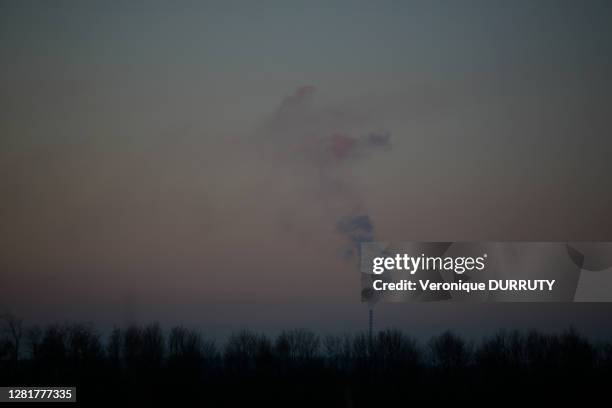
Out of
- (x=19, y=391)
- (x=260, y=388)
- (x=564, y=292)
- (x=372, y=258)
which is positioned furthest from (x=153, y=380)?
(x=564, y=292)

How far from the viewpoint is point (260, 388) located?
34.1 meters

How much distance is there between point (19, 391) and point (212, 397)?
11.2 meters

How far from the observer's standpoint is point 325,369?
37750 millimetres

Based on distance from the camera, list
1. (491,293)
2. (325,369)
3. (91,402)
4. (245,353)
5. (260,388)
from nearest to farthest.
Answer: (491,293), (91,402), (260,388), (325,369), (245,353)

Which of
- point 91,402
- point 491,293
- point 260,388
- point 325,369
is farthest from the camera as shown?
point 325,369

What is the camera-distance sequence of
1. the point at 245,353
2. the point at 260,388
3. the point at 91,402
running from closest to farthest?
the point at 91,402 < the point at 260,388 < the point at 245,353

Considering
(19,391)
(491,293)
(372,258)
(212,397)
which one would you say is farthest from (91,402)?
(491,293)

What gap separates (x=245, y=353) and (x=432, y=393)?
13.7 m

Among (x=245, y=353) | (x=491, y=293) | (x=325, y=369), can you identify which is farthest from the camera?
(x=245, y=353)

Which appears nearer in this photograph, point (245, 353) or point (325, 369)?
point (325, 369)

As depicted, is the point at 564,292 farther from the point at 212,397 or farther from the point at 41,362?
the point at 41,362

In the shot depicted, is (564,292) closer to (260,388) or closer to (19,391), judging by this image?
(19,391)

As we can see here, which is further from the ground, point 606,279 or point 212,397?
point 606,279

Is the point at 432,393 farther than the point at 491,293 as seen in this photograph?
Yes
